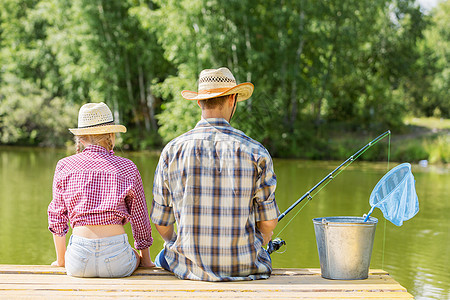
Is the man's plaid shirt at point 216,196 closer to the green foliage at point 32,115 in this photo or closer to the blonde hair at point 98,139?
the blonde hair at point 98,139

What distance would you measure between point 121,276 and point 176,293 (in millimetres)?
404

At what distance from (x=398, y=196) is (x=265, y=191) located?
0.77 meters

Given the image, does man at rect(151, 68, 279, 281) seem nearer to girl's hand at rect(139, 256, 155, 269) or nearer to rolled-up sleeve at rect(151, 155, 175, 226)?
rolled-up sleeve at rect(151, 155, 175, 226)

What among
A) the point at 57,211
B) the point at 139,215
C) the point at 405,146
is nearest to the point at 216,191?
the point at 139,215

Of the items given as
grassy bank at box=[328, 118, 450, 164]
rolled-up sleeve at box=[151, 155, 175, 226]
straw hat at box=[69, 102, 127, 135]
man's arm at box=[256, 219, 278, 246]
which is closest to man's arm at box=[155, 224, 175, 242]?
rolled-up sleeve at box=[151, 155, 175, 226]

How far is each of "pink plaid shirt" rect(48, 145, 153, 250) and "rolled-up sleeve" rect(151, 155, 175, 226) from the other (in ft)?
0.46

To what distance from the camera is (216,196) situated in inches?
103

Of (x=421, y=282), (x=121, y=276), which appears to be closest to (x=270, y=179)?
(x=121, y=276)

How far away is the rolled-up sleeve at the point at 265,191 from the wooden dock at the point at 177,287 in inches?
11.7

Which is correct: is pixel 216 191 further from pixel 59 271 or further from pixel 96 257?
pixel 59 271

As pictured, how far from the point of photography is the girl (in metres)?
2.74

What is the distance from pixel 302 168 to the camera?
14.9 metres

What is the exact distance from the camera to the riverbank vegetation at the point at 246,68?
A: 60.0 feet

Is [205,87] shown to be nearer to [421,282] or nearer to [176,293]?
[176,293]
